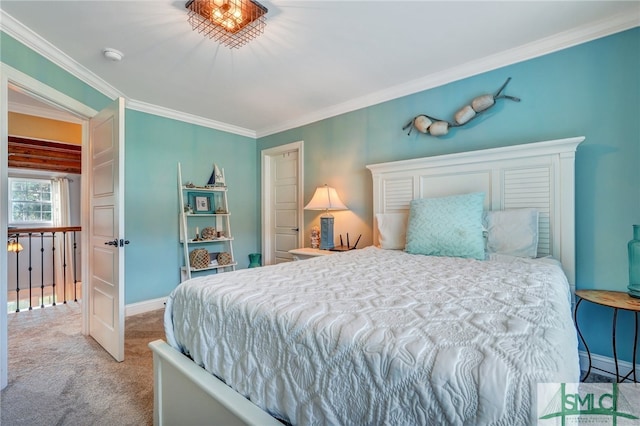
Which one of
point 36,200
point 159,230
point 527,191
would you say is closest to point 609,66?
point 527,191

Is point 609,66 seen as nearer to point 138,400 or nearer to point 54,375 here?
point 138,400

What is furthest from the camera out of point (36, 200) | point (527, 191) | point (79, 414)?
point (36, 200)

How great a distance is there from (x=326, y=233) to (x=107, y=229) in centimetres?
199

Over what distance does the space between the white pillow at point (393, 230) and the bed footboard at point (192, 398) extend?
6.00 feet

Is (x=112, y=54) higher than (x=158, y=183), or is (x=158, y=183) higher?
(x=112, y=54)

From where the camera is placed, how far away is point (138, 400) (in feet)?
5.78

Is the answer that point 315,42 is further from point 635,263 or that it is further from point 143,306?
point 143,306

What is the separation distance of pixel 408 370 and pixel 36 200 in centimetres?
775

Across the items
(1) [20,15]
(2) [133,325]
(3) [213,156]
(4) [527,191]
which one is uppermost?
(1) [20,15]

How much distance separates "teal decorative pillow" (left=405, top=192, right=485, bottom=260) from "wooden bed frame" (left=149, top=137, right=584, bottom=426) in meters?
0.29

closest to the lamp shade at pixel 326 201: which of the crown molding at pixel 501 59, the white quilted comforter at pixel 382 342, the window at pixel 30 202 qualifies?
the crown molding at pixel 501 59

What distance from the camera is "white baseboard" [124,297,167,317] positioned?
3.21 m

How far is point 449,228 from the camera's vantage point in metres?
2.11

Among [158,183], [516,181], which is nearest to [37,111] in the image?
[158,183]
